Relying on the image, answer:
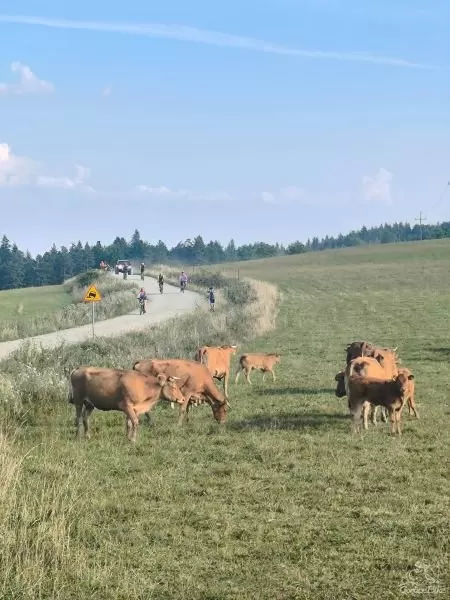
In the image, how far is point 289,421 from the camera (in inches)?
590

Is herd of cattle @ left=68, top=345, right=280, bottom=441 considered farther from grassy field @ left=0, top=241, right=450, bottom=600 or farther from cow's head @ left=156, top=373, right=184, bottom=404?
grassy field @ left=0, top=241, right=450, bottom=600

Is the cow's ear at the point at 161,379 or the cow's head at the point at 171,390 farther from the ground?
the cow's ear at the point at 161,379

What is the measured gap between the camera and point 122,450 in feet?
42.4

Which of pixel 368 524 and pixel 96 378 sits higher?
pixel 96 378

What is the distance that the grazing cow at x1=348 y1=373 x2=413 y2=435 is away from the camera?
1366 cm

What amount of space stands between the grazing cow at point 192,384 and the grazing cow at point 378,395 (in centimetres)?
262

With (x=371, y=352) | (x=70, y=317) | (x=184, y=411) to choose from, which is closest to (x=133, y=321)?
(x=70, y=317)

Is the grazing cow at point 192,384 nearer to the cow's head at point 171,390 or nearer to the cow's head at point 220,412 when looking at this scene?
the cow's head at point 220,412

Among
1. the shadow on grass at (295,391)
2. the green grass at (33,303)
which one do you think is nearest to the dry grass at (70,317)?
the green grass at (33,303)

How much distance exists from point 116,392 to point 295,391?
6.45m

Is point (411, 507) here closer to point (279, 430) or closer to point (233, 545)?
point (233, 545)

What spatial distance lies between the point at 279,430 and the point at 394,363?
4.70 m

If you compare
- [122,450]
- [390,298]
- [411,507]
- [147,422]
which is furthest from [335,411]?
[390,298]

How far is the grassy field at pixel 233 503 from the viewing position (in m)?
7.64
